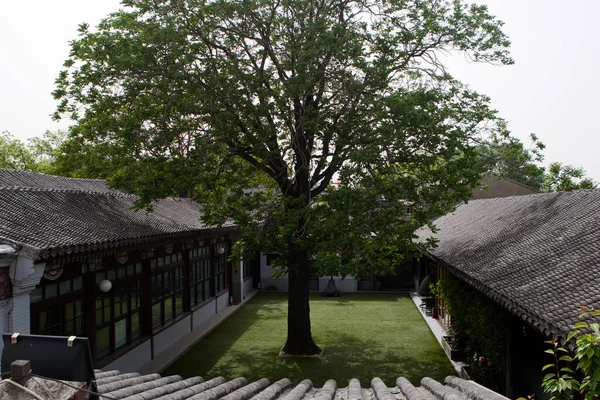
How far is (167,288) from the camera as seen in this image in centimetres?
1662

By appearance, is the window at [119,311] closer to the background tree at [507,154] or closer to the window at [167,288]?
the window at [167,288]

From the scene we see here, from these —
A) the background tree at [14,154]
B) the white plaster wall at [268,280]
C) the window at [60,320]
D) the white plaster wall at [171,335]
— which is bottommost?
the white plaster wall at [171,335]

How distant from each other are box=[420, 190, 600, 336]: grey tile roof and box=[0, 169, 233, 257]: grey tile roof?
717 centimetres

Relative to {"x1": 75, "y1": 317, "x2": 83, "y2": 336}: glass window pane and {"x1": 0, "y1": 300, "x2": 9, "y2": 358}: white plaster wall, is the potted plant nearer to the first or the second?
{"x1": 75, "y1": 317, "x2": 83, "y2": 336}: glass window pane

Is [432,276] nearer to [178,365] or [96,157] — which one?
[178,365]

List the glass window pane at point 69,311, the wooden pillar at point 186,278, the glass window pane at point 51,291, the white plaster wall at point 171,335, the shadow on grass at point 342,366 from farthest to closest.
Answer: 1. the wooden pillar at point 186,278
2. the white plaster wall at point 171,335
3. the shadow on grass at point 342,366
4. the glass window pane at point 69,311
5. the glass window pane at point 51,291

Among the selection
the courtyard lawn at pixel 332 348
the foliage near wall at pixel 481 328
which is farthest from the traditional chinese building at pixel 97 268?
the foliage near wall at pixel 481 328

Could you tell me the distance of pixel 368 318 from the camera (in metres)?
21.0

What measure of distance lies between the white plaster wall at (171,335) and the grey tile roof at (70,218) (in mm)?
3273

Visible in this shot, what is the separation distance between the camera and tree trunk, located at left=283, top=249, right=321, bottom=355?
15.5m

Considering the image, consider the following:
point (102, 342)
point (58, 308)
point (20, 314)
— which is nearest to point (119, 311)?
point (102, 342)

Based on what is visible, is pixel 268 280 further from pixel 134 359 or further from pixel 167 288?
pixel 134 359

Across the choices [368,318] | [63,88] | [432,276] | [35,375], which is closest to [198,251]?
[368,318]

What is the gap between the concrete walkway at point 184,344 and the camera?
14245mm
